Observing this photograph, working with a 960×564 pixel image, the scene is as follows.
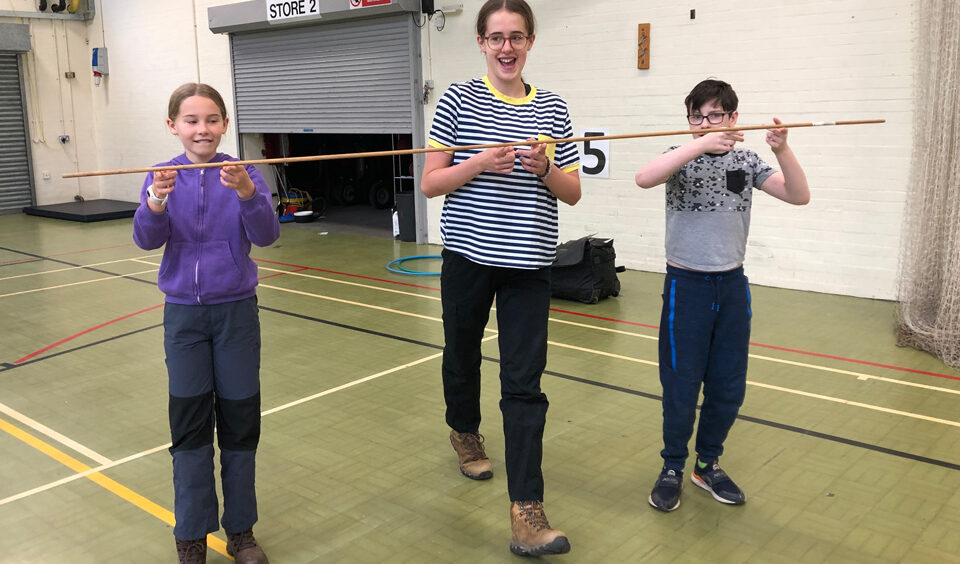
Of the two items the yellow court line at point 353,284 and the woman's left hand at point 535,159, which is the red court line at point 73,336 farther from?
the woman's left hand at point 535,159

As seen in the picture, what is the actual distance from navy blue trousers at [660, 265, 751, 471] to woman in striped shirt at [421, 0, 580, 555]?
47 centimetres

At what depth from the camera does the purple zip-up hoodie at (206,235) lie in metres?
2.20

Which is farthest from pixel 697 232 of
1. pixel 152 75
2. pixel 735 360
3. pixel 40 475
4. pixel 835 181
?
pixel 152 75

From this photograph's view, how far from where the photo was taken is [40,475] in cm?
307

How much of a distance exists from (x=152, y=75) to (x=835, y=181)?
9.88m

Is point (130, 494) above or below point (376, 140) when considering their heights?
below

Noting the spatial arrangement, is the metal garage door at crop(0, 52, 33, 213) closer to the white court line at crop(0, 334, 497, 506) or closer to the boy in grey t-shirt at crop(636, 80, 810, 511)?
the white court line at crop(0, 334, 497, 506)

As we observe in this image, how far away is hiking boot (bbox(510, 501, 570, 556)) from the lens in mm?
2359

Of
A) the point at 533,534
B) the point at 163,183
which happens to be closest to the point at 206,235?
the point at 163,183

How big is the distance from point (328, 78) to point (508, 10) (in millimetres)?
7541

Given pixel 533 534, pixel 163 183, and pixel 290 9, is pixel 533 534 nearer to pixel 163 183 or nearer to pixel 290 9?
pixel 163 183

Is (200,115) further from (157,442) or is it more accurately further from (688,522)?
(688,522)

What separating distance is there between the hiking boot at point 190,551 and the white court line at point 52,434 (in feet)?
3.57

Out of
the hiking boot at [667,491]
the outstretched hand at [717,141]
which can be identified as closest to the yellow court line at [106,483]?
the hiking boot at [667,491]
